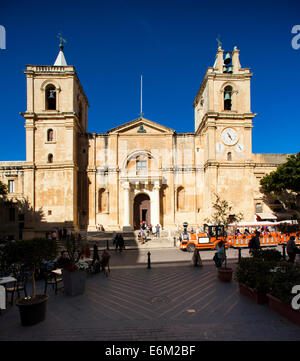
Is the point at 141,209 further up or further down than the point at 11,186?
further down

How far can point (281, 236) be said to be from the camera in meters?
19.9

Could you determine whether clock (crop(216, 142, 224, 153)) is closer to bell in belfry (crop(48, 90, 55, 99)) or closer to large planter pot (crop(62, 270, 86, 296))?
bell in belfry (crop(48, 90, 55, 99))

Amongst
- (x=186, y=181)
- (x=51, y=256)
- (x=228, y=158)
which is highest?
(x=228, y=158)

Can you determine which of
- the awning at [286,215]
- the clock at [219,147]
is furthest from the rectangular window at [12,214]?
the awning at [286,215]

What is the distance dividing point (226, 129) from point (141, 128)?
35.7ft

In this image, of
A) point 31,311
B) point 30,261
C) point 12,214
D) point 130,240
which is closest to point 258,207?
point 130,240

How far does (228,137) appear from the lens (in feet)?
91.9

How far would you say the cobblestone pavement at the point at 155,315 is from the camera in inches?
223

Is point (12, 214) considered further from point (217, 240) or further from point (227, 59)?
point (227, 59)

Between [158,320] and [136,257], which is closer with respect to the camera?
[158,320]
